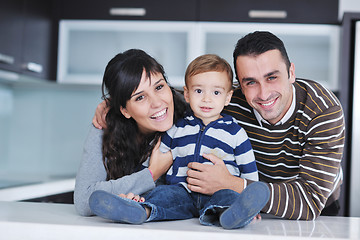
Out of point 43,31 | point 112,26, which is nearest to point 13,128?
point 43,31

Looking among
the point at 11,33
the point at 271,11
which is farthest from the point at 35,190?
the point at 271,11

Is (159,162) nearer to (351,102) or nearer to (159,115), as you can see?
(159,115)

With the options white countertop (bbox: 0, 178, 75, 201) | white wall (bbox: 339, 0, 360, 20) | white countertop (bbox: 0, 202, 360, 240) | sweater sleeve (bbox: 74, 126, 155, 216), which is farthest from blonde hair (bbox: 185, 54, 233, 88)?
white wall (bbox: 339, 0, 360, 20)

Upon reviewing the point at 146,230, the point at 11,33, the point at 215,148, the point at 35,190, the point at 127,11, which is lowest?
the point at 35,190

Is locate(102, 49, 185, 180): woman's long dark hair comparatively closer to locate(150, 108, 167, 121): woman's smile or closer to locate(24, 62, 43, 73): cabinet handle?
locate(150, 108, 167, 121): woman's smile

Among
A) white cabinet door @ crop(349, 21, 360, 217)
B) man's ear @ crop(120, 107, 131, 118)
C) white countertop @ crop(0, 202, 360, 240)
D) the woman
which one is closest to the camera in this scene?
white countertop @ crop(0, 202, 360, 240)

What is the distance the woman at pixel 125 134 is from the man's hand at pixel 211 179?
13cm

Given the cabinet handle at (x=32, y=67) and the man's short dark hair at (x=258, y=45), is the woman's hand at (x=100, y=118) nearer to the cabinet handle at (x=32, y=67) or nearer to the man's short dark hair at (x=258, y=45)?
the man's short dark hair at (x=258, y=45)

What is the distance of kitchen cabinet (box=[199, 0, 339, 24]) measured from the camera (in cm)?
258

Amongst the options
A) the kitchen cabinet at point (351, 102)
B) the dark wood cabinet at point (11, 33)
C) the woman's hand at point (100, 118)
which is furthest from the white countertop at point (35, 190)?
the kitchen cabinet at point (351, 102)

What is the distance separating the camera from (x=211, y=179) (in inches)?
46.6

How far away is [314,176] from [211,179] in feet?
1.05

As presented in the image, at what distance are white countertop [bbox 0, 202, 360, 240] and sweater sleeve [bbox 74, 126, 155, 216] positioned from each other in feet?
0.40

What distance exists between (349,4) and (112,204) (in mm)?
2197
